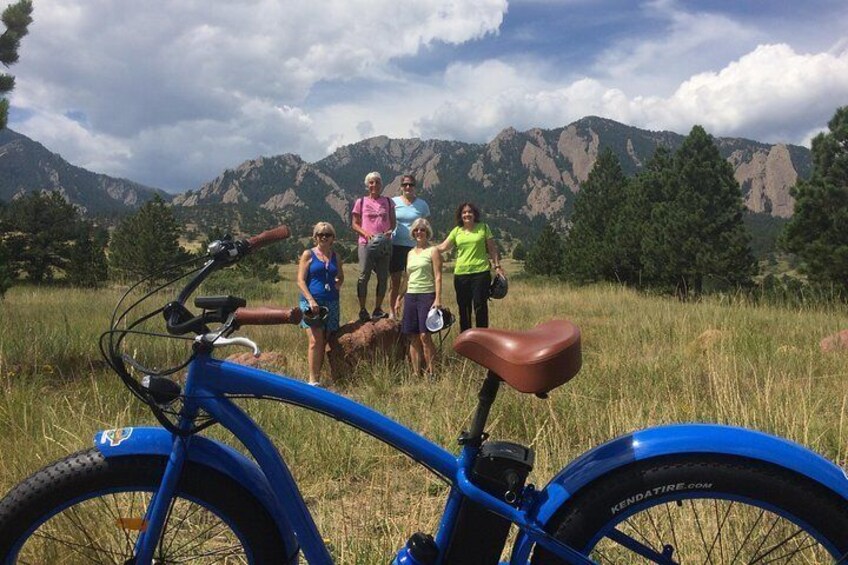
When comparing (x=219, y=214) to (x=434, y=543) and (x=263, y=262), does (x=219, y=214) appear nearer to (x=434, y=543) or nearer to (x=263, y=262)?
(x=263, y=262)

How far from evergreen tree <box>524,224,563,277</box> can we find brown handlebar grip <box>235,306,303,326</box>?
3495cm

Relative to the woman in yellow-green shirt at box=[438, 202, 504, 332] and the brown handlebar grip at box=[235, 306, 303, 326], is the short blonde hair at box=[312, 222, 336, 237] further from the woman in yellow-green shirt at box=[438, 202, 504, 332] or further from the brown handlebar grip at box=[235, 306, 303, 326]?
the brown handlebar grip at box=[235, 306, 303, 326]

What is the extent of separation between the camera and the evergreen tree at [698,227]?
21.3 m

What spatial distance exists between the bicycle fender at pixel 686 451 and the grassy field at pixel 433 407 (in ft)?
3.68

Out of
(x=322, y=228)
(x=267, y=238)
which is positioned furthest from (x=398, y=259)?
(x=267, y=238)

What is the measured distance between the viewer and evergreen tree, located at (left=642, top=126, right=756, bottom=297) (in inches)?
840

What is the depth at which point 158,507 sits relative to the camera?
1596 millimetres

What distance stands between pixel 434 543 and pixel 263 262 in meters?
33.6

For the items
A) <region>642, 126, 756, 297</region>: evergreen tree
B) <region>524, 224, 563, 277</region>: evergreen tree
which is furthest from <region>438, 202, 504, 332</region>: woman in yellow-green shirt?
<region>524, 224, 563, 277</region>: evergreen tree

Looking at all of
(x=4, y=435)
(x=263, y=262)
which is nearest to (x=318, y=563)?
(x=4, y=435)

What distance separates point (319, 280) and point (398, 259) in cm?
165

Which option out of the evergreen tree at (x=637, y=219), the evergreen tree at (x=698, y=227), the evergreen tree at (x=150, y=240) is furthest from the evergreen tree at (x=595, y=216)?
the evergreen tree at (x=150, y=240)

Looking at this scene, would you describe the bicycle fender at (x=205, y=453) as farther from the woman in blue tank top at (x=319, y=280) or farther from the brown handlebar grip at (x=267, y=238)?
the woman in blue tank top at (x=319, y=280)

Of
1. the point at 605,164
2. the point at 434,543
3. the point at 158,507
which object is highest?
the point at 605,164
